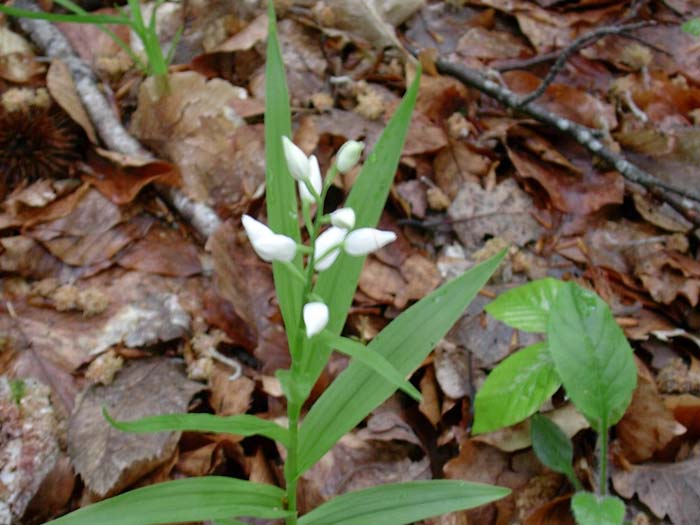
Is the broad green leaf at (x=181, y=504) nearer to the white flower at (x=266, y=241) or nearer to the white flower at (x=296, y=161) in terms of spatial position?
the white flower at (x=266, y=241)

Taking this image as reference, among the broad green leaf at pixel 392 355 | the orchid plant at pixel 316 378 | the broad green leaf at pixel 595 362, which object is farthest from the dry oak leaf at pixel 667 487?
the broad green leaf at pixel 392 355

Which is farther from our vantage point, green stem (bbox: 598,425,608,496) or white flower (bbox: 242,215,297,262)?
green stem (bbox: 598,425,608,496)

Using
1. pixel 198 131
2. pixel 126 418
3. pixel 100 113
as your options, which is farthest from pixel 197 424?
pixel 100 113

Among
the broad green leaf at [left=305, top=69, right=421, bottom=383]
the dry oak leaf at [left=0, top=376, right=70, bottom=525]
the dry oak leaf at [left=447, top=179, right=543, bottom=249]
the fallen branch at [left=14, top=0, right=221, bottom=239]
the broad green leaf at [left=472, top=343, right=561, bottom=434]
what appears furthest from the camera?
the dry oak leaf at [left=447, top=179, right=543, bottom=249]

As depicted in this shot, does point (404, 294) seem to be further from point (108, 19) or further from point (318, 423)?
point (108, 19)

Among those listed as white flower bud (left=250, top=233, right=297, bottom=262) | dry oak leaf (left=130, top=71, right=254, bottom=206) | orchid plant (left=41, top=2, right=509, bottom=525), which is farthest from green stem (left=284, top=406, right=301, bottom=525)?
dry oak leaf (left=130, top=71, right=254, bottom=206)

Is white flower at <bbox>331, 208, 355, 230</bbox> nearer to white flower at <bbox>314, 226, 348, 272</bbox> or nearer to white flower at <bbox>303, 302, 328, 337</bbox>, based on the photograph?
white flower at <bbox>314, 226, 348, 272</bbox>

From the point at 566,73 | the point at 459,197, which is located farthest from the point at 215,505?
the point at 566,73

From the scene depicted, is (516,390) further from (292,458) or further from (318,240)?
(318,240)
